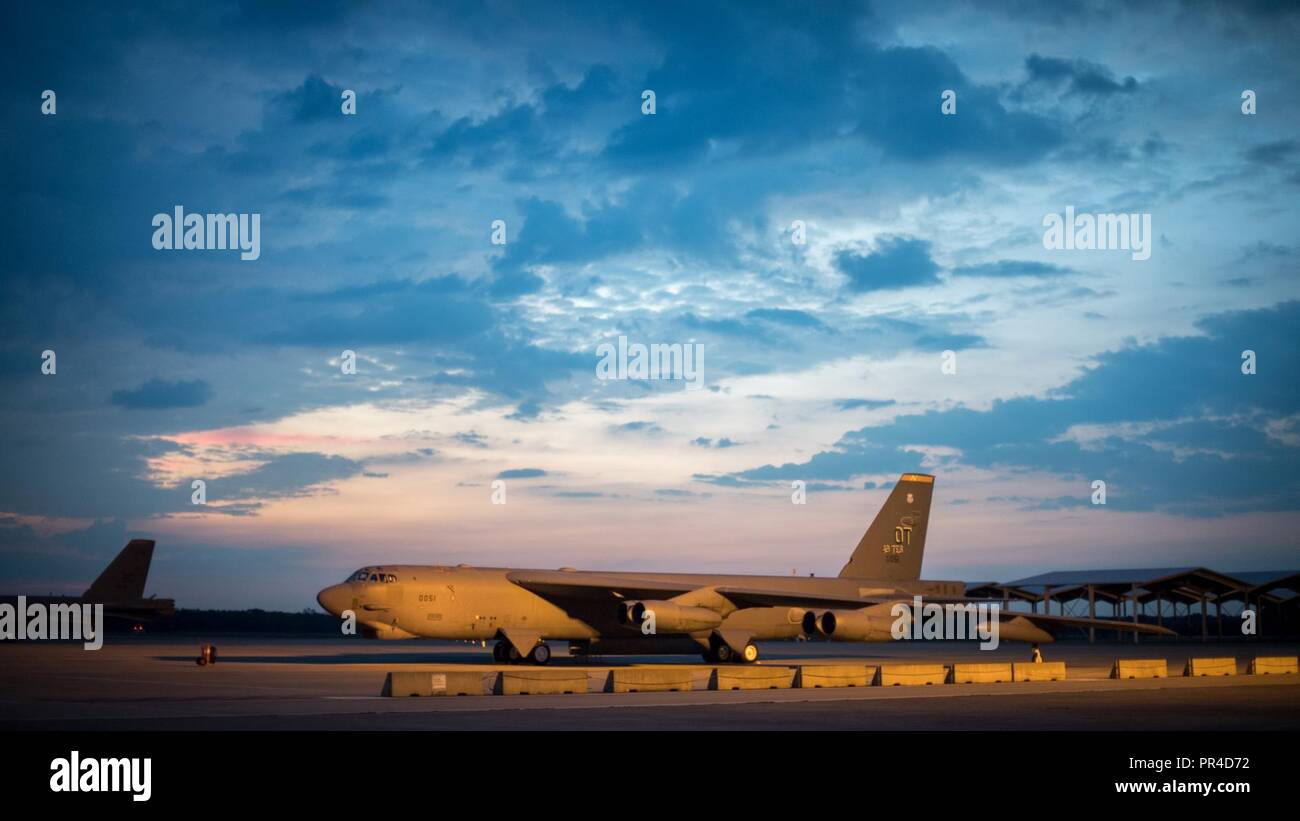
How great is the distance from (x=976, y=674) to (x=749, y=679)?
5893 mm

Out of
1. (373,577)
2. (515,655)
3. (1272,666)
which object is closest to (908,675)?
(1272,666)

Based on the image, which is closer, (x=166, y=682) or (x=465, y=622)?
(x=166, y=682)

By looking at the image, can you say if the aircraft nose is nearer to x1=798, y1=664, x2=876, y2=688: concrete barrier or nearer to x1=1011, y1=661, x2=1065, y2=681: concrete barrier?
x1=798, y1=664, x2=876, y2=688: concrete barrier

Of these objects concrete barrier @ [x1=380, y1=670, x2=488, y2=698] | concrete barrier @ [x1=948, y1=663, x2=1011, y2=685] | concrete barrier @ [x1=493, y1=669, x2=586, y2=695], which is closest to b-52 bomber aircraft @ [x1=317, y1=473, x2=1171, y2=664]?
concrete barrier @ [x1=948, y1=663, x2=1011, y2=685]

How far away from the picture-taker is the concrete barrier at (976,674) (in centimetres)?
2689

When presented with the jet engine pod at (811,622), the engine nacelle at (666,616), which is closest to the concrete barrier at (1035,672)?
the jet engine pod at (811,622)

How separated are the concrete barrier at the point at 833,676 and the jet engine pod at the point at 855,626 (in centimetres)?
985

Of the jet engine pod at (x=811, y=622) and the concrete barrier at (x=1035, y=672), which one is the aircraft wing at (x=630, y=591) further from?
the concrete barrier at (x=1035, y=672)

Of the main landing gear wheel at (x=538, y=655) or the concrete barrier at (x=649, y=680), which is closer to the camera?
the concrete barrier at (x=649, y=680)

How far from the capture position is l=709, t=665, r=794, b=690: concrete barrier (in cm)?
2423
